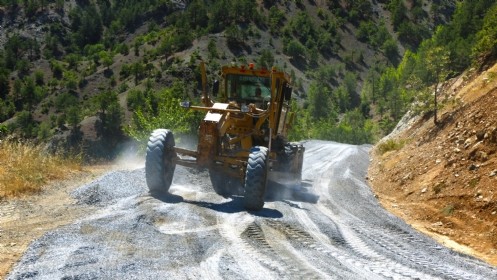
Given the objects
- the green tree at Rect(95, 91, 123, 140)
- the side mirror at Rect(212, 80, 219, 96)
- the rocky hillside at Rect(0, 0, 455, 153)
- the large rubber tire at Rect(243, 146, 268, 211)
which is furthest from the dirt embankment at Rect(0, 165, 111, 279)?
the rocky hillside at Rect(0, 0, 455, 153)

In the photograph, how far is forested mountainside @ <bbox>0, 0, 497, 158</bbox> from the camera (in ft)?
357

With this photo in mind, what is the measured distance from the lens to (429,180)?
1350cm

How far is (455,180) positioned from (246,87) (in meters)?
5.69

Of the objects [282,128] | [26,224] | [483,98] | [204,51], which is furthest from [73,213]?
[204,51]

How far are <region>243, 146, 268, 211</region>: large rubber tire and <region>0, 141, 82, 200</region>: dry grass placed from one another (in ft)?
14.7

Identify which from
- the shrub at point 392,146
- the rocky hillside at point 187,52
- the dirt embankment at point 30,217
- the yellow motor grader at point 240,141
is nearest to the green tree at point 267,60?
the rocky hillside at point 187,52

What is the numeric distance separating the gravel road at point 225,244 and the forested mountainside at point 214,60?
2618 inches

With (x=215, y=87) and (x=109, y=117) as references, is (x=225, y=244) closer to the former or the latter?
(x=215, y=87)

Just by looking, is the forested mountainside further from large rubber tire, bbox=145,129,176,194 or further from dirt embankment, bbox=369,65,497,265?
large rubber tire, bbox=145,129,176,194

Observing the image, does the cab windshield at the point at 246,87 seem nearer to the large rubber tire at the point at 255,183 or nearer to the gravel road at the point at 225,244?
the gravel road at the point at 225,244

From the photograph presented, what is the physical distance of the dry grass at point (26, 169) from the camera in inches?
414

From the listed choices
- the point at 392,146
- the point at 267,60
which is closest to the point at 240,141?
the point at 392,146

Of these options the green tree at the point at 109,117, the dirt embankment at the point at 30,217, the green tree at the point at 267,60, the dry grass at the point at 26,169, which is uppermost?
the green tree at the point at 267,60

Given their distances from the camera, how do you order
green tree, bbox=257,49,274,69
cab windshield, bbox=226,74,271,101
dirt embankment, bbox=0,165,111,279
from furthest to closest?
green tree, bbox=257,49,274,69 < cab windshield, bbox=226,74,271,101 < dirt embankment, bbox=0,165,111,279
